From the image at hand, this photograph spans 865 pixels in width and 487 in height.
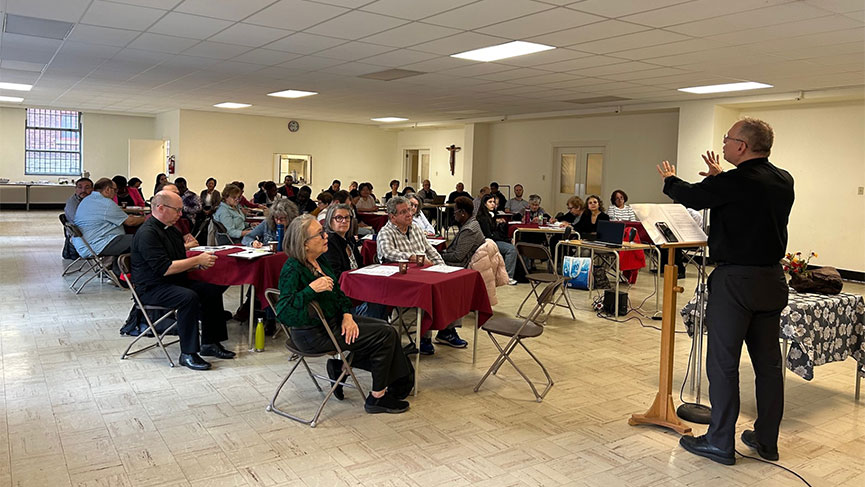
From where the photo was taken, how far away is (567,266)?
7184 millimetres

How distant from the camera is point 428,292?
415cm

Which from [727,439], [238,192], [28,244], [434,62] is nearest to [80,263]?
[28,244]

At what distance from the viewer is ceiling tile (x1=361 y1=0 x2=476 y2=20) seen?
5160mm

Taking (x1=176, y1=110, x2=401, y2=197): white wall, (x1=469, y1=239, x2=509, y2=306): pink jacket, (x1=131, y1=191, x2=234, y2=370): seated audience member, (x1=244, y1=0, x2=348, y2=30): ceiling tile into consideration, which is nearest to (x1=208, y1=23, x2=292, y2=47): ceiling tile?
(x1=244, y1=0, x2=348, y2=30): ceiling tile

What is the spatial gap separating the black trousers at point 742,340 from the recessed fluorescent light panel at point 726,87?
677cm

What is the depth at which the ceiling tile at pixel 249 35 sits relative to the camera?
21.0ft

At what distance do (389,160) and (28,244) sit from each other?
10.9 meters

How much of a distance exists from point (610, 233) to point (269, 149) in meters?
12.6

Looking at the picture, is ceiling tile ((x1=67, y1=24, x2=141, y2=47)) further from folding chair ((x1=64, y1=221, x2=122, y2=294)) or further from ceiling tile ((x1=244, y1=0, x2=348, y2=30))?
folding chair ((x1=64, y1=221, x2=122, y2=294))

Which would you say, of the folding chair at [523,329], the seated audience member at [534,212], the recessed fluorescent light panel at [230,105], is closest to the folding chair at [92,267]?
the folding chair at [523,329]

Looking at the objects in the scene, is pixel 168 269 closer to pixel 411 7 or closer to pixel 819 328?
pixel 411 7

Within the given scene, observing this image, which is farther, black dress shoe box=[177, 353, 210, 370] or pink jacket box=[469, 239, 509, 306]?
pink jacket box=[469, 239, 509, 306]

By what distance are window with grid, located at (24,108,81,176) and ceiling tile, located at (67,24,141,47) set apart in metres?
14.3

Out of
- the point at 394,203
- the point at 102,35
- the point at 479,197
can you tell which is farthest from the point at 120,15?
the point at 479,197
